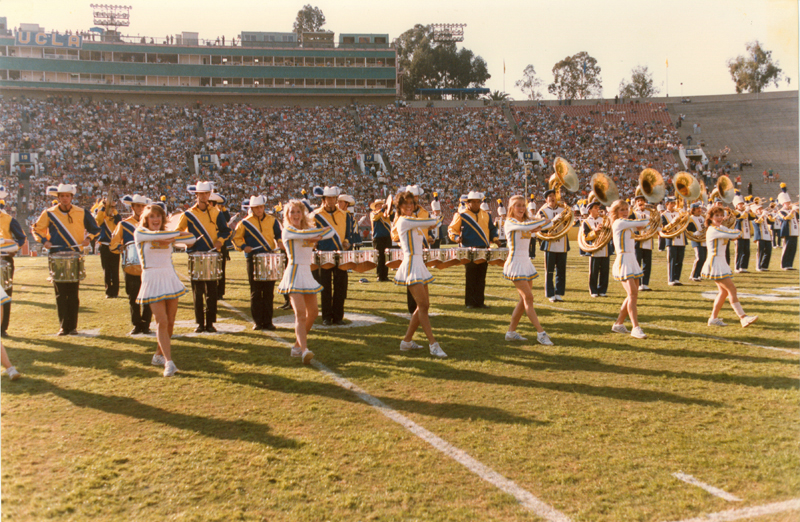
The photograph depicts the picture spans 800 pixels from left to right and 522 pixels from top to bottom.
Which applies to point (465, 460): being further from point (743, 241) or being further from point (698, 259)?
point (743, 241)

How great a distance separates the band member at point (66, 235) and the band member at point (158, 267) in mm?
2702

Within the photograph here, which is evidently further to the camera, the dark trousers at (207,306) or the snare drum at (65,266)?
the dark trousers at (207,306)

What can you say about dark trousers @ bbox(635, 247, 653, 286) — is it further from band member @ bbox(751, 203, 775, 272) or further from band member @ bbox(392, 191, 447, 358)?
band member @ bbox(392, 191, 447, 358)

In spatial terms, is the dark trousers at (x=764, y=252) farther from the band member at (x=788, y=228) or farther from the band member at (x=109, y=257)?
the band member at (x=109, y=257)

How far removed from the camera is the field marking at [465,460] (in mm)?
3227

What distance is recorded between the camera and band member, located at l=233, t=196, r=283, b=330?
823cm

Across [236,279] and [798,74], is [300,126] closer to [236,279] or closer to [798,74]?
[236,279]

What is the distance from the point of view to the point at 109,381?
19.1 ft

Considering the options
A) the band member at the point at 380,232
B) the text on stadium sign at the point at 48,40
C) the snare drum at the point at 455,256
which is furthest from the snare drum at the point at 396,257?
the text on stadium sign at the point at 48,40

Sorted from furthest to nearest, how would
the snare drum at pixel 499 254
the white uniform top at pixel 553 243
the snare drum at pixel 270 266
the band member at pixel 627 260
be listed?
the white uniform top at pixel 553 243 → the snare drum at pixel 499 254 → the snare drum at pixel 270 266 → the band member at pixel 627 260

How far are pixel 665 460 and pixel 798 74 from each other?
2333 millimetres

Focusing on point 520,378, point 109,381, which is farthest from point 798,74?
point 109,381

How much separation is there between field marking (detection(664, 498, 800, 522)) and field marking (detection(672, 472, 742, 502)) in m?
0.12

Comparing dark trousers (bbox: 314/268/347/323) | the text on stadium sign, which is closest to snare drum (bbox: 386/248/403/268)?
dark trousers (bbox: 314/268/347/323)
